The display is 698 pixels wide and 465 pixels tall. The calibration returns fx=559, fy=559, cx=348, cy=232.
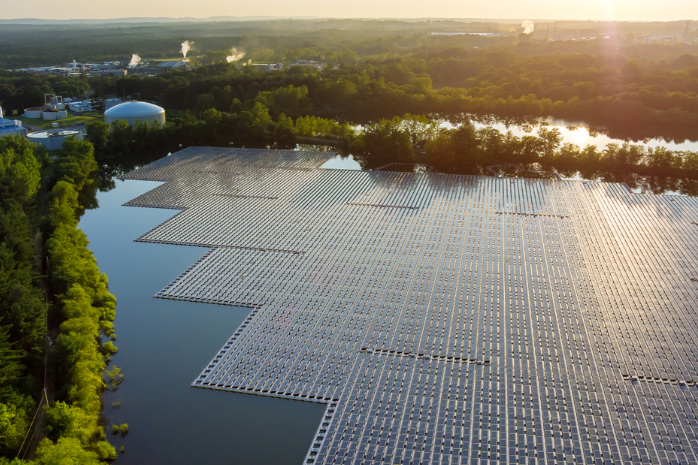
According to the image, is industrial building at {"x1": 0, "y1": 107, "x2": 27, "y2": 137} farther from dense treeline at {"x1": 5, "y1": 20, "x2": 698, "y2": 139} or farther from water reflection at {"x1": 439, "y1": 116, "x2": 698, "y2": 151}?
water reflection at {"x1": 439, "y1": 116, "x2": 698, "y2": 151}

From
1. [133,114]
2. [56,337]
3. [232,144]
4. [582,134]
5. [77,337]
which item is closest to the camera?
[77,337]

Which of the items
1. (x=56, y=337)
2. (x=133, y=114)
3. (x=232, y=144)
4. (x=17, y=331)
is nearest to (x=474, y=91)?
(x=232, y=144)

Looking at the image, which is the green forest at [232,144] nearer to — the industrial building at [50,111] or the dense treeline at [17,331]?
the dense treeline at [17,331]

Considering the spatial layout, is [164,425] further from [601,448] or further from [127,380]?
[601,448]

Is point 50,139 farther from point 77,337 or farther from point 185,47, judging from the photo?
point 185,47

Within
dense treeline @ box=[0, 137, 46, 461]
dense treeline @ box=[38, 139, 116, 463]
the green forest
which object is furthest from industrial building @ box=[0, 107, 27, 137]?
dense treeline @ box=[0, 137, 46, 461]

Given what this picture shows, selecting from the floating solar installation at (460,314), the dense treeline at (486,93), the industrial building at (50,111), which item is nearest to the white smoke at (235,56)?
the dense treeline at (486,93)
